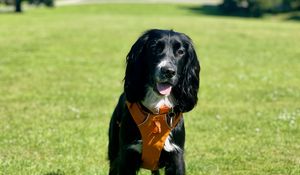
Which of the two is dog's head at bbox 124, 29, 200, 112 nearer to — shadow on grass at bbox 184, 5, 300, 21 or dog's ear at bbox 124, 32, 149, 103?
dog's ear at bbox 124, 32, 149, 103

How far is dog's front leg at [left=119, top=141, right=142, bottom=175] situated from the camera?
6.28m

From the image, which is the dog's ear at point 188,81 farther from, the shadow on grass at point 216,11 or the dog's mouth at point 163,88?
the shadow on grass at point 216,11

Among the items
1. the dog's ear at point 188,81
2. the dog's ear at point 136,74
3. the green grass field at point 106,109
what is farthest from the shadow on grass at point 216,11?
the dog's ear at point 136,74

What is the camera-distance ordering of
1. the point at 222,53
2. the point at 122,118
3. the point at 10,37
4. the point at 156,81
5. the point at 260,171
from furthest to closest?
the point at 10,37, the point at 222,53, the point at 260,171, the point at 122,118, the point at 156,81

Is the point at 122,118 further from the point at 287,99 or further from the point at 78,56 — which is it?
the point at 78,56

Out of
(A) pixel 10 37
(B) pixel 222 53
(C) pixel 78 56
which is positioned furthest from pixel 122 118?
(A) pixel 10 37

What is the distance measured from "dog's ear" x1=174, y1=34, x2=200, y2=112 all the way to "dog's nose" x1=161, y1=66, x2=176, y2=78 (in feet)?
1.40

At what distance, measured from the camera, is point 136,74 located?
6340mm

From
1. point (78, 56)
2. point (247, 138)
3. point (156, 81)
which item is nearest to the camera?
point (156, 81)

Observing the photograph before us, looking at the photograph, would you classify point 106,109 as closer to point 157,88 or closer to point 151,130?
point 151,130

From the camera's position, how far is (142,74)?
639 cm

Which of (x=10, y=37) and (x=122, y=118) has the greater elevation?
(x=122, y=118)

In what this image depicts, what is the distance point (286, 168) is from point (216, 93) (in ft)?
24.1

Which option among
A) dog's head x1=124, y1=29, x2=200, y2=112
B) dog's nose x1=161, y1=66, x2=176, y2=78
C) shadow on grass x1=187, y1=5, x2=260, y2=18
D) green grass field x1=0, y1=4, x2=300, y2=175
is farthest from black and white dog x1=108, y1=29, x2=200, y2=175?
shadow on grass x1=187, y1=5, x2=260, y2=18
